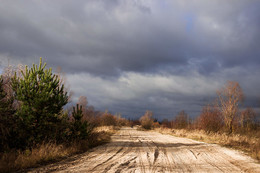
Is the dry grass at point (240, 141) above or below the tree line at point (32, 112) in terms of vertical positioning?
below

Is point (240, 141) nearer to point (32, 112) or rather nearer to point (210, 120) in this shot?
point (210, 120)

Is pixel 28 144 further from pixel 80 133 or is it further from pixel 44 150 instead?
pixel 80 133

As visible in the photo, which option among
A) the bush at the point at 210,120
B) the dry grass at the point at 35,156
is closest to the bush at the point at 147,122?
the bush at the point at 210,120

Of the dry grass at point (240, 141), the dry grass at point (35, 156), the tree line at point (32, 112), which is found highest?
the tree line at point (32, 112)

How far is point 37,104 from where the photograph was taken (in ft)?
39.4

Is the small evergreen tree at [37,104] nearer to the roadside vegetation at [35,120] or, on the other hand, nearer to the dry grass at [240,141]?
the roadside vegetation at [35,120]

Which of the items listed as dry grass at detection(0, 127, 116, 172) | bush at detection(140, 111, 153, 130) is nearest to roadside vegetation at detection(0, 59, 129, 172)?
dry grass at detection(0, 127, 116, 172)

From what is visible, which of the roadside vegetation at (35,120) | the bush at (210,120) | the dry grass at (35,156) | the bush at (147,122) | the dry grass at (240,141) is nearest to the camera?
the dry grass at (35,156)

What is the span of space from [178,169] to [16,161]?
7166 mm

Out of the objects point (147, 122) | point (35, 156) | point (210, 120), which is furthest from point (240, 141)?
point (147, 122)

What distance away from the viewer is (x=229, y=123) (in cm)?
2722

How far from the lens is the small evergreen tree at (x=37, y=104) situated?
38.9 feet

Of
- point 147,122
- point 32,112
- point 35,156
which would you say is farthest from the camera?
point 147,122

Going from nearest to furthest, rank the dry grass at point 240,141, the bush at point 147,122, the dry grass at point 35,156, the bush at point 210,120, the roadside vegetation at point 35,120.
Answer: the dry grass at point 35,156 → the roadside vegetation at point 35,120 → the dry grass at point 240,141 → the bush at point 210,120 → the bush at point 147,122
